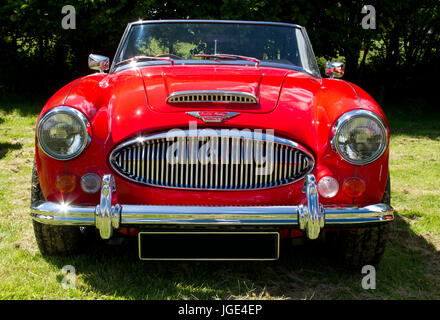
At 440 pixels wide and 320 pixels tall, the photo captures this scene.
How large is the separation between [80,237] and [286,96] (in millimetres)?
1453

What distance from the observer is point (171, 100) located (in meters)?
2.42

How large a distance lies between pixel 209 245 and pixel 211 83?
0.91m

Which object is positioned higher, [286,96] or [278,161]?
[286,96]

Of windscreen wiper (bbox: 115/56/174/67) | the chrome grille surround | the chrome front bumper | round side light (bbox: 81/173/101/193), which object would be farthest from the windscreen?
the chrome front bumper

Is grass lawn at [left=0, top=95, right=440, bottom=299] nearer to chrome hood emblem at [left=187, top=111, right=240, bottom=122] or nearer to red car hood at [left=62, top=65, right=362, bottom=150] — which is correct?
red car hood at [left=62, top=65, right=362, bottom=150]

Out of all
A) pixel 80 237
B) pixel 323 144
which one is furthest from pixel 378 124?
pixel 80 237

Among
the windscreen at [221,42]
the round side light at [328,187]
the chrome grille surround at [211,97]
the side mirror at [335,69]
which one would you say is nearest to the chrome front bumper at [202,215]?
the round side light at [328,187]

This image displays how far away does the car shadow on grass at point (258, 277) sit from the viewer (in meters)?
2.42

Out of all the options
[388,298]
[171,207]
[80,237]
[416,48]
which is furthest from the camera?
[416,48]

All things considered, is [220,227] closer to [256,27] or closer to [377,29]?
[256,27]

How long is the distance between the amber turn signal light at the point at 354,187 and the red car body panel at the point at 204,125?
0.07ft

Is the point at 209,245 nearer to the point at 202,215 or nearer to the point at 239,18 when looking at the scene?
the point at 202,215

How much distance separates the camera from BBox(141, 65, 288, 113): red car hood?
2.39m

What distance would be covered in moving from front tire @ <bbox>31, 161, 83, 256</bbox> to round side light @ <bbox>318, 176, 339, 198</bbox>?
1.39 metres
